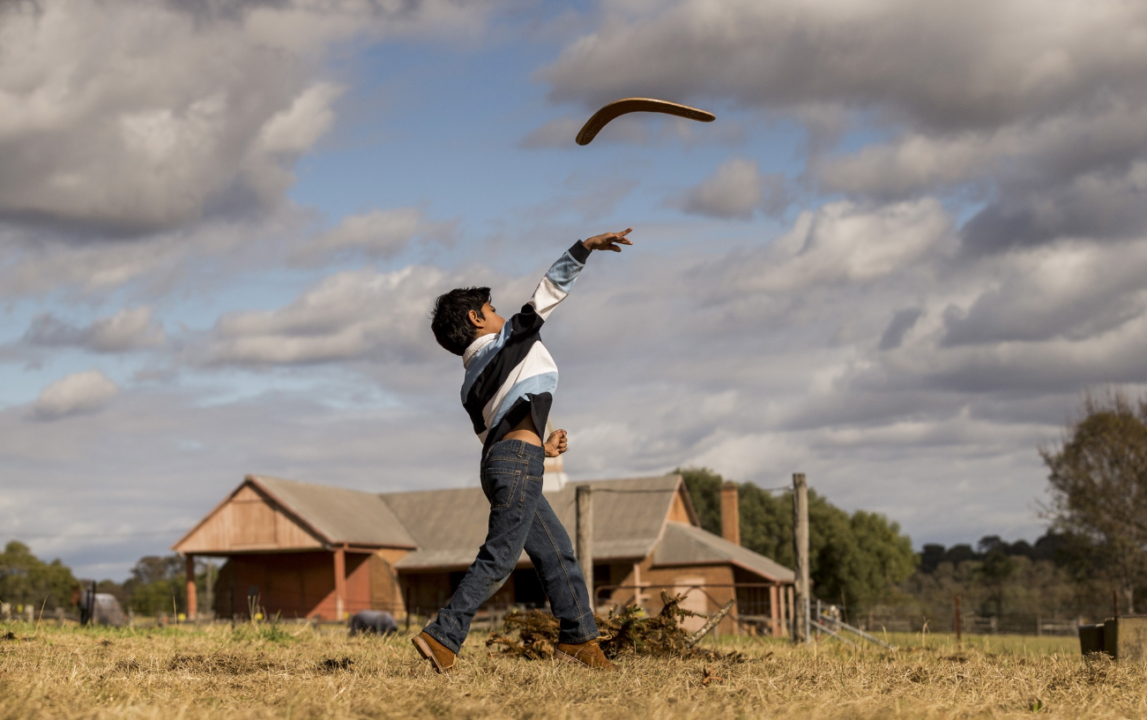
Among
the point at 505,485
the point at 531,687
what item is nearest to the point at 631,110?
the point at 505,485

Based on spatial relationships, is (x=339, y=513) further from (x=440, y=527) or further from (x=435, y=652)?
(x=435, y=652)

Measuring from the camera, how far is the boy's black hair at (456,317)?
481cm

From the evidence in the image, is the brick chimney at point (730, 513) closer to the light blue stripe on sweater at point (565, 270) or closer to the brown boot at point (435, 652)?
the light blue stripe on sweater at point (565, 270)

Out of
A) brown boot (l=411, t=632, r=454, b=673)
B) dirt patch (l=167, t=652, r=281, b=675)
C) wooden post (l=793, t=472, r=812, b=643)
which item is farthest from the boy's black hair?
wooden post (l=793, t=472, r=812, b=643)

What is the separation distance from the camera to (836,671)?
4516 mm

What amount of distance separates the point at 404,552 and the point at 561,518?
616 centimetres

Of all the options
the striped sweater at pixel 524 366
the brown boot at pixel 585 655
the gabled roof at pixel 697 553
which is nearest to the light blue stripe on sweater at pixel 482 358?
the striped sweater at pixel 524 366

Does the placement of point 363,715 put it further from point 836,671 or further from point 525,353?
point 836,671

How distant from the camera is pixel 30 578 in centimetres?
5959

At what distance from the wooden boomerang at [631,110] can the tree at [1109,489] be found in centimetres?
4172

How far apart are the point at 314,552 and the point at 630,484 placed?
1074 cm

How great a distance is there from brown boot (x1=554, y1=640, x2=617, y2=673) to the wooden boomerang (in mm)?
2410

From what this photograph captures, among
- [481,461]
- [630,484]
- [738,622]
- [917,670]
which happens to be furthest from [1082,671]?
[630,484]

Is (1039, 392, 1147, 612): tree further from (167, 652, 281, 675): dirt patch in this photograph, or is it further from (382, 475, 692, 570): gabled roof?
(167, 652, 281, 675): dirt patch
